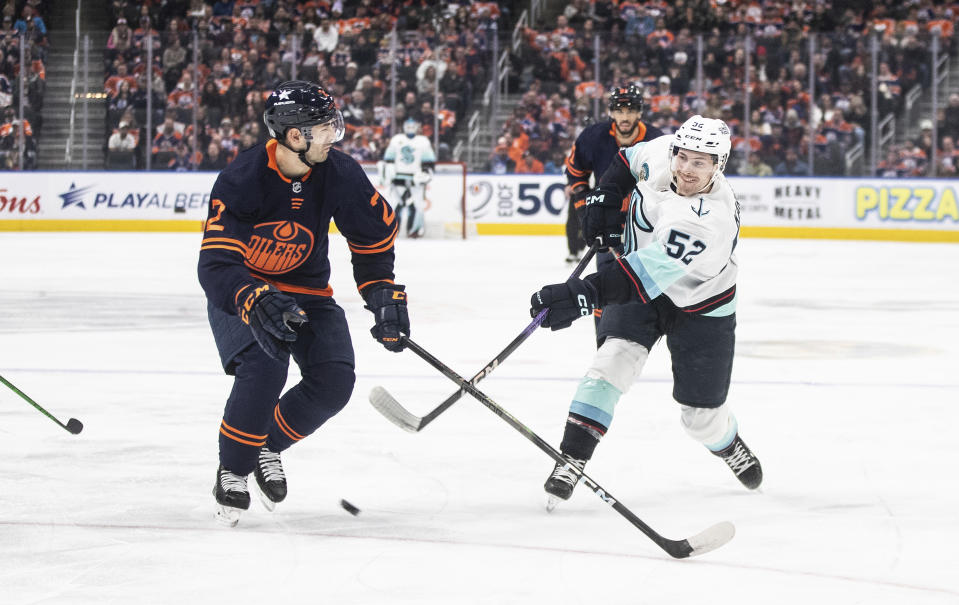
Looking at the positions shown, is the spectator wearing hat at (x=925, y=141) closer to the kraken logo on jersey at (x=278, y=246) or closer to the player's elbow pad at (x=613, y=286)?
the player's elbow pad at (x=613, y=286)

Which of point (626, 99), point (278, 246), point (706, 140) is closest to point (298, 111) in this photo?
point (278, 246)

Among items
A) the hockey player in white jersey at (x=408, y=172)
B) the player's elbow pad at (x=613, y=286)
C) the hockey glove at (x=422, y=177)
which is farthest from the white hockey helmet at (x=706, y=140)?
the hockey glove at (x=422, y=177)

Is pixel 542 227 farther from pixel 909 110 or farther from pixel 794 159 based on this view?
pixel 909 110

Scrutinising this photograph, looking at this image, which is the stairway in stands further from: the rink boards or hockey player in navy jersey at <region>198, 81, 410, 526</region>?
hockey player in navy jersey at <region>198, 81, 410, 526</region>

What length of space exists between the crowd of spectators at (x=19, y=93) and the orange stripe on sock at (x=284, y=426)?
40.3ft

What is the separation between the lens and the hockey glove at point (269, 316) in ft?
9.31

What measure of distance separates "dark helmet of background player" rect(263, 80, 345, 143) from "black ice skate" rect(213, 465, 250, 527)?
0.76 meters

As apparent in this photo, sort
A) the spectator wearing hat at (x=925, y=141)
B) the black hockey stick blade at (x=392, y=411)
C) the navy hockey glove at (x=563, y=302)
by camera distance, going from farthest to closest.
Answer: the spectator wearing hat at (x=925, y=141)
the black hockey stick blade at (x=392, y=411)
the navy hockey glove at (x=563, y=302)

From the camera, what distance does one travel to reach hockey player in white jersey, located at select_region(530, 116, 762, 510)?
10.6ft

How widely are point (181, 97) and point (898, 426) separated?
11.8 m

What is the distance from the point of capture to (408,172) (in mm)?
14039

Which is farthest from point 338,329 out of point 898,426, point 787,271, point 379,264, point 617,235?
point 787,271

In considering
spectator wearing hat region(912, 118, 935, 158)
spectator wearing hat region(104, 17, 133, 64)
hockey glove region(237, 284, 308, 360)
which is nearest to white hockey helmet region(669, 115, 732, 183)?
hockey glove region(237, 284, 308, 360)

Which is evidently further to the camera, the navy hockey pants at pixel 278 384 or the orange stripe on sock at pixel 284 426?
the orange stripe on sock at pixel 284 426
